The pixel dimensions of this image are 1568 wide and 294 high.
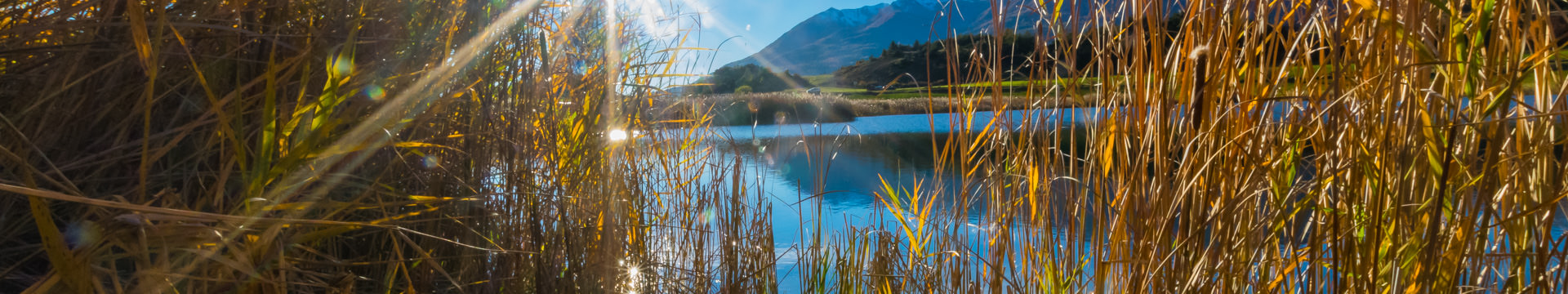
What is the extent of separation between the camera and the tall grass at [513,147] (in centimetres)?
71

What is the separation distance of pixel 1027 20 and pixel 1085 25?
0.16 meters

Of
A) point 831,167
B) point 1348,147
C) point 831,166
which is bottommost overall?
point 831,167

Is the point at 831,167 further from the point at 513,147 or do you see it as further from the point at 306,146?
the point at 306,146

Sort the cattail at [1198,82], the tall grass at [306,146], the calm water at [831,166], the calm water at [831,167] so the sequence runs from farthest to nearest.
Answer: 1. the calm water at [831,166]
2. the calm water at [831,167]
3. the cattail at [1198,82]
4. the tall grass at [306,146]

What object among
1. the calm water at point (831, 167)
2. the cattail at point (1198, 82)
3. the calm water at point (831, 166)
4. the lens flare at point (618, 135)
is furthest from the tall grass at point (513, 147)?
the lens flare at point (618, 135)

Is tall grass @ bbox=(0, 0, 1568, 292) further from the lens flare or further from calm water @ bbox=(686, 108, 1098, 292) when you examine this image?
the lens flare

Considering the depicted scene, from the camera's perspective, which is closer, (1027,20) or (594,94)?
(1027,20)

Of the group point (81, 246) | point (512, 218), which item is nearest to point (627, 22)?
point (512, 218)

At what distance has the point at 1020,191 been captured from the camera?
1.48 metres

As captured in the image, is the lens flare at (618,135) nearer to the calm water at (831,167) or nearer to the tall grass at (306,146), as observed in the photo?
the tall grass at (306,146)

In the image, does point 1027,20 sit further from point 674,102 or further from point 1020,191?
point 674,102

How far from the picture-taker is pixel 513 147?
51.4 inches

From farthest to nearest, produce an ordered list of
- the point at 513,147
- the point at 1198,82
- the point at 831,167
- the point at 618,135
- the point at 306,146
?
the point at 831,167
the point at 618,135
the point at 513,147
the point at 1198,82
the point at 306,146

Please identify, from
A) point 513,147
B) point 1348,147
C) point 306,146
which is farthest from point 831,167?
point 306,146
